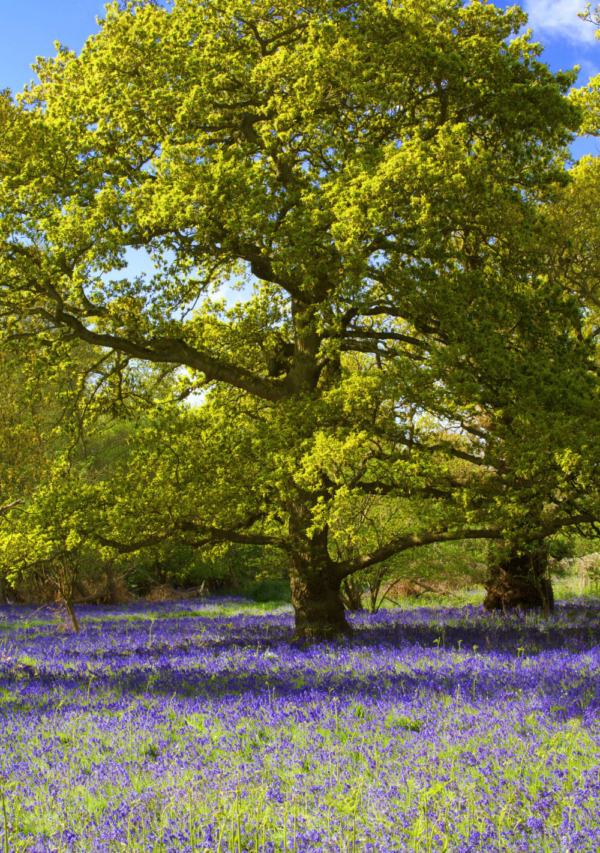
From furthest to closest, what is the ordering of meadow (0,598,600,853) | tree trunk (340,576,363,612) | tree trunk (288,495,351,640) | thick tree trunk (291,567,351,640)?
tree trunk (340,576,363,612)
thick tree trunk (291,567,351,640)
tree trunk (288,495,351,640)
meadow (0,598,600,853)

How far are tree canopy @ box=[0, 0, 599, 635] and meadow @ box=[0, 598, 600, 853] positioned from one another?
220cm

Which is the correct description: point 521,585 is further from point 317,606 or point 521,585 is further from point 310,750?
point 310,750

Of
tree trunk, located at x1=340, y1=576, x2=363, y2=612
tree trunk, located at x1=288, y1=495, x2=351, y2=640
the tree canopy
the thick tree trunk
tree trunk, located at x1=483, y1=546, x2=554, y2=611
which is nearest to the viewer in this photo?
the tree canopy

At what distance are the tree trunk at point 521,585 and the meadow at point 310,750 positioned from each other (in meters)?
4.76

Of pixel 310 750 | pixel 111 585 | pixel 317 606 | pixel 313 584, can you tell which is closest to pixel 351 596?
pixel 317 606

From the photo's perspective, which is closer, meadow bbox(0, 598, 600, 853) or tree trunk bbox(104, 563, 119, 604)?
meadow bbox(0, 598, 600, 853)

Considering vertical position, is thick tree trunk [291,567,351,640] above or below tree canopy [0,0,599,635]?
below

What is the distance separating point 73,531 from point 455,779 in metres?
7.58

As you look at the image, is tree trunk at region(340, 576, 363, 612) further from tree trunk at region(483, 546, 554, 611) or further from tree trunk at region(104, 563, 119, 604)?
tree trunk at region(104, 563, 119, 604)

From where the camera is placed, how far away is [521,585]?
15164 mm

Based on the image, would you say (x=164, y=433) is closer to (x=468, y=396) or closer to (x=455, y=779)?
(x=468, y=396)

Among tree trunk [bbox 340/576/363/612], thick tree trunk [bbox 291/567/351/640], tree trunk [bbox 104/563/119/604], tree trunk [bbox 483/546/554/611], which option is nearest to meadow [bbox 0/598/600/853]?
thick tree trunk [bbox 291/567/351/640]

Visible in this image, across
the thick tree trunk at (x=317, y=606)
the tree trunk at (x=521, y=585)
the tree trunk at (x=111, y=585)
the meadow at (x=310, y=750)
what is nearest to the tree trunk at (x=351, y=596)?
the tree trunk at (x=521, y=585)

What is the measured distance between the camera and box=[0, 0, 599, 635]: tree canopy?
8.79 meters
